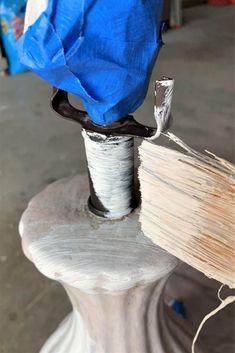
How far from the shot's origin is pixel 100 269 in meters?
0.72

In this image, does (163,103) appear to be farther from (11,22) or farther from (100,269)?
(11,22)

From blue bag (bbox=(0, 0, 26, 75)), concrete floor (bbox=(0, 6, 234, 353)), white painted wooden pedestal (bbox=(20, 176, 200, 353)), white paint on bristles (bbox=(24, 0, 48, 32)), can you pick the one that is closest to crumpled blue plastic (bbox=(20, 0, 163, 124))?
white paint on bristles (bbox=(24, 0, 48, 32))

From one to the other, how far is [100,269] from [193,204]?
168 millimetres

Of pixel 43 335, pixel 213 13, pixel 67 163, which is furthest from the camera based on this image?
pixel 213 13

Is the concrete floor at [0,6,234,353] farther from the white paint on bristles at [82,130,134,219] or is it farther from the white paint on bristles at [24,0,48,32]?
the white paint on bristles at [24,0,48,32]

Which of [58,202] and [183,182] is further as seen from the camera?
[58,202]

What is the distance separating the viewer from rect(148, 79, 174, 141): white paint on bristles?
2.05 ft

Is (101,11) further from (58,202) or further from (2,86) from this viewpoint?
(2,86)

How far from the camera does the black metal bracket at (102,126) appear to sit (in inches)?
27.9

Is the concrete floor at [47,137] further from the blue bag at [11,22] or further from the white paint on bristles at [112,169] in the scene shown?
the white paint on bristles at [112,169]

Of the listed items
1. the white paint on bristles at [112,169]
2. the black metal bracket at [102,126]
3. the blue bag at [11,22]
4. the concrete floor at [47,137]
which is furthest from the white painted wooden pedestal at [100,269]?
the blue bag at [11,22]

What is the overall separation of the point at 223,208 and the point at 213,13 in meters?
2.60

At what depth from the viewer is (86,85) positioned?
0.63 metres

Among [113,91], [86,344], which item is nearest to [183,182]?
[113,91]
